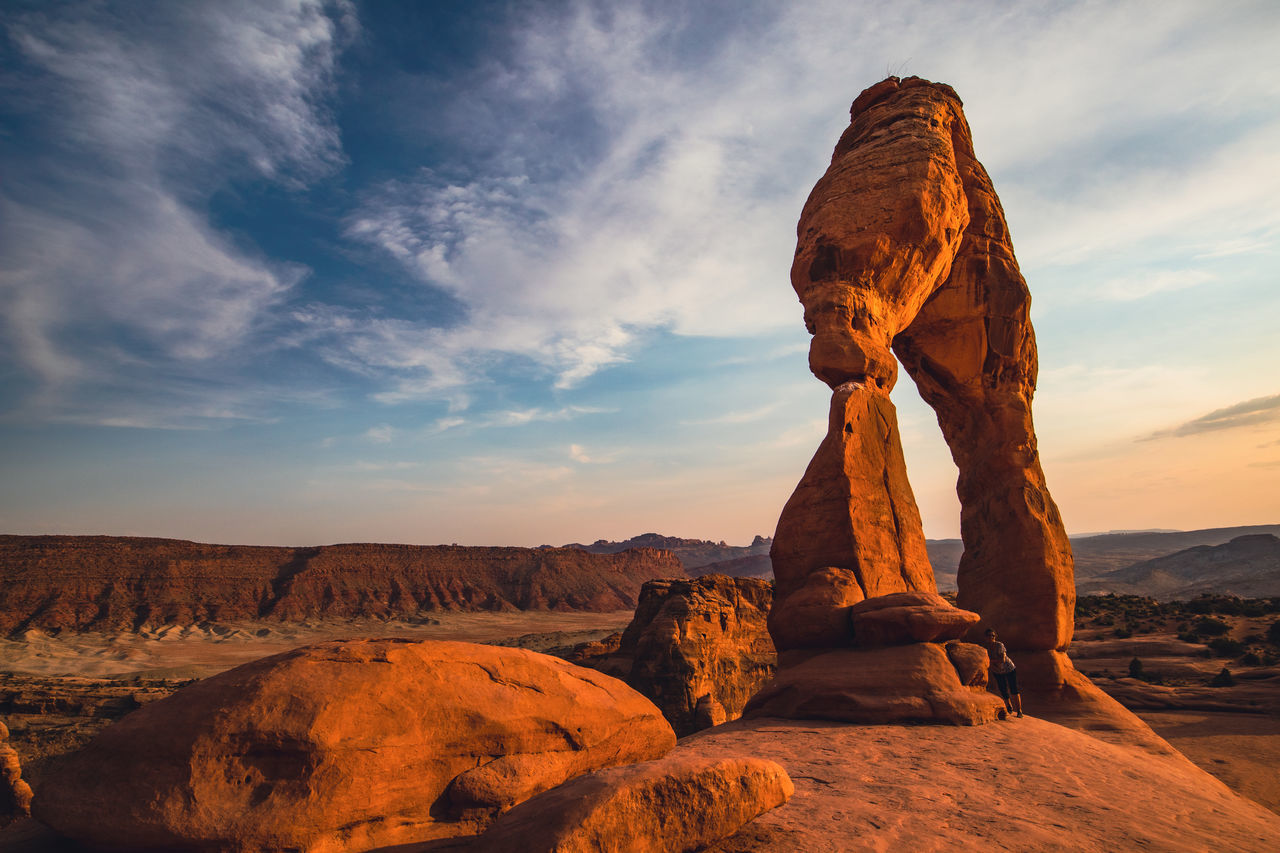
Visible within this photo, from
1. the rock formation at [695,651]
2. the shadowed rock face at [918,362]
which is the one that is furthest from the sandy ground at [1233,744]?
the rock formation at [695,651]

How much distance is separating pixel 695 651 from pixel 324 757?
1831 centimetres

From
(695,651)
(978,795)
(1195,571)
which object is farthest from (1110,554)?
(978,795)

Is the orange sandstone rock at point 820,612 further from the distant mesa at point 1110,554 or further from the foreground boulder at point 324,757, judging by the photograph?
the distant mesa at point 1110,554

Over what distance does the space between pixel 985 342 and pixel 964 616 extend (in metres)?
8.83

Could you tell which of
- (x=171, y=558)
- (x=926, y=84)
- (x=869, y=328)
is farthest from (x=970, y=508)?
(x=171, y=558)

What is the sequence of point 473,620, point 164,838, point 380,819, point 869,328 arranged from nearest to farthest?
point 164,838 < point 380,819 < point 869,328 < point 473,620

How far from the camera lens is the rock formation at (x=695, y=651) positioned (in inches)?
773

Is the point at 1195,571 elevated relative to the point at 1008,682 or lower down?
lower down

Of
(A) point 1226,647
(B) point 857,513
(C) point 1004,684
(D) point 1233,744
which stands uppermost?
(B) point 857,513

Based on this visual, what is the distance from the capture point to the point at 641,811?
3.31 meters

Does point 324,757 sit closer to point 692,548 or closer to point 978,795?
point 978,795

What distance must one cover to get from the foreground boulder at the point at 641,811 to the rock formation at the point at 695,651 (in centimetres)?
1633

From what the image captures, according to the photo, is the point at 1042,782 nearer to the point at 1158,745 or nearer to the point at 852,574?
the point at 852,574

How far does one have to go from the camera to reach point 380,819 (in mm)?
3660
